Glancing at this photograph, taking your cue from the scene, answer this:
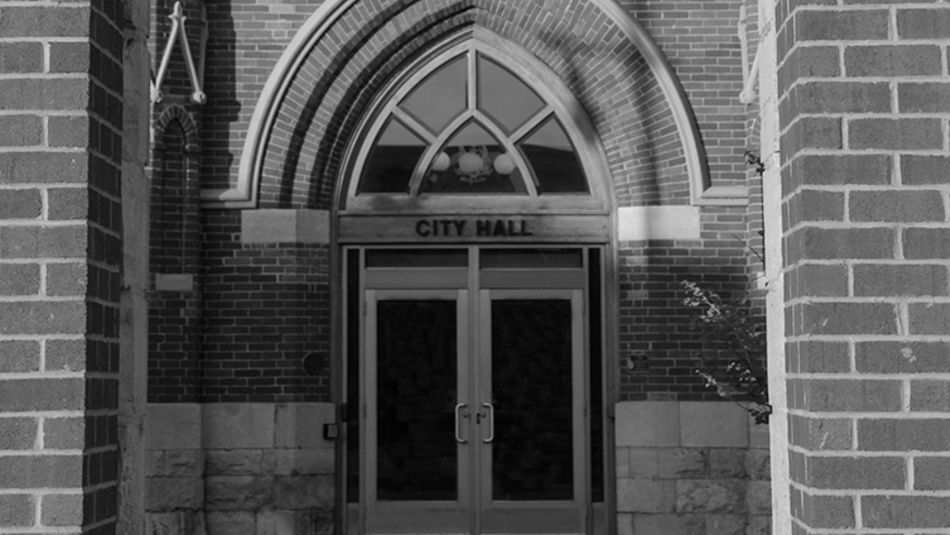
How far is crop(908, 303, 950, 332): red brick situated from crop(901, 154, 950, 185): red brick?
300 millimetres

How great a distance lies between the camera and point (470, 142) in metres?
12.1

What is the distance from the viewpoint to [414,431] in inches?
470

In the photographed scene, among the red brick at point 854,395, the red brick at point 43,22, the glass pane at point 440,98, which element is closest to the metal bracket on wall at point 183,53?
the glass pane at point 440,98

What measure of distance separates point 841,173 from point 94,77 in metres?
1.89

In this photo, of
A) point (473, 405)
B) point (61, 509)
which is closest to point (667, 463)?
point (473, 405)

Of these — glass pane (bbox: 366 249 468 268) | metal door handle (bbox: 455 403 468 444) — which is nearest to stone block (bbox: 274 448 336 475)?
metal door handle (bbox: 455 403 468 444)

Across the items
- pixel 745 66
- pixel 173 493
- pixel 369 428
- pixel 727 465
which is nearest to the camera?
pixel 173 493

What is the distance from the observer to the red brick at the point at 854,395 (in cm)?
312

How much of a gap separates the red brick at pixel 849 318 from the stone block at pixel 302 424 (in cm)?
878

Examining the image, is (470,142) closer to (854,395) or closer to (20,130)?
(20,130)

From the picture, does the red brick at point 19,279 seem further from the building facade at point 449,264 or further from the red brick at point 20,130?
the building facade at point 449,264

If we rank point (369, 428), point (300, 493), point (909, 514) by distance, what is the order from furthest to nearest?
1. point (369, 428)
2. point (300, 493)
3. point (909, 514)

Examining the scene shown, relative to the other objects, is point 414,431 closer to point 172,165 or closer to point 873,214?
point 172,165

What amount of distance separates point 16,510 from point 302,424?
8.39 m
